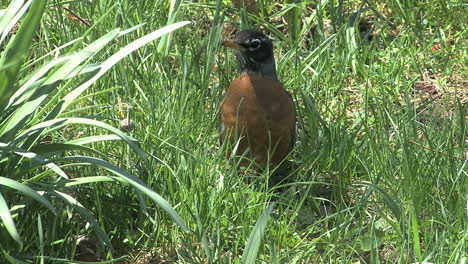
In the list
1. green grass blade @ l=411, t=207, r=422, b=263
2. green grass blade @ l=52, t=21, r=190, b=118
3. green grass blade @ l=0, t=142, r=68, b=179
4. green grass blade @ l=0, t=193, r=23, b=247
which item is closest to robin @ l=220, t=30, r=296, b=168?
green grass blade @ l=52, t=21, r=190, b=118

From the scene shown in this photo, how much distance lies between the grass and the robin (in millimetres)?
87

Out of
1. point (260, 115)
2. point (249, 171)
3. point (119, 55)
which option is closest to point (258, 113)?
point (260, 115)

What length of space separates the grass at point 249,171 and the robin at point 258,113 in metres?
0.09

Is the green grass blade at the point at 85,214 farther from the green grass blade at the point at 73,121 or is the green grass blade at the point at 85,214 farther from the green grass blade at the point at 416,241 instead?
the green grass blade at the point at 416,241

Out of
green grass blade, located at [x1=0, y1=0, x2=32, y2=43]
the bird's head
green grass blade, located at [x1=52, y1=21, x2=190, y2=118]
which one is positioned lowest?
the bird's head

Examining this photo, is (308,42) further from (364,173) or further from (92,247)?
(92,247)

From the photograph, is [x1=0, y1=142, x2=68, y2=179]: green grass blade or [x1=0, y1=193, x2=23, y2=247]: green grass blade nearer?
[x1=0, y1=193, x2=23, y2=247]: green grass blade

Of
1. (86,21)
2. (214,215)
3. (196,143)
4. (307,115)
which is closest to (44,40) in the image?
(86,21)

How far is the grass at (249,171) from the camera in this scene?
9.85 feet

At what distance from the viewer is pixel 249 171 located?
4.08 m

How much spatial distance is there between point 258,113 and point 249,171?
0.29 meters

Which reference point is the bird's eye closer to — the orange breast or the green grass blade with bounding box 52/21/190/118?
the orange breast

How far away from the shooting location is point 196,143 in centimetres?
380

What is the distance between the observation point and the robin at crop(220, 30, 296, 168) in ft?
13.7
